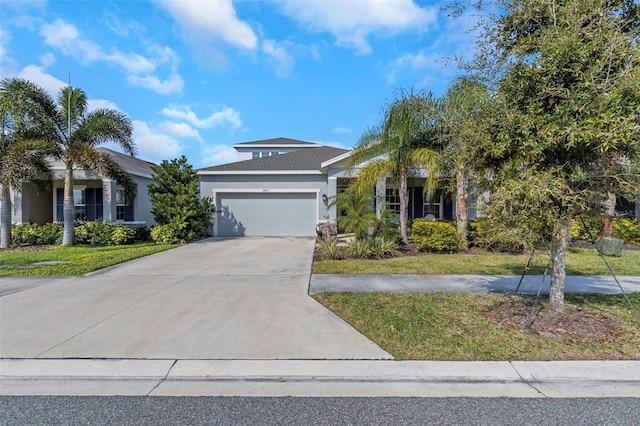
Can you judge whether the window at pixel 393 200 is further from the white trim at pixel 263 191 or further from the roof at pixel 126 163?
the roof at pixel 126 163

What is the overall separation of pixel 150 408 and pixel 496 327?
442 cm

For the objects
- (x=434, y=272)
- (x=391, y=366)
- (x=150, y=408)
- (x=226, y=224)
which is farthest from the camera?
(x=226, y=224)

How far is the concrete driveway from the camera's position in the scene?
4117 mm

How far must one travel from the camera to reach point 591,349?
402cm

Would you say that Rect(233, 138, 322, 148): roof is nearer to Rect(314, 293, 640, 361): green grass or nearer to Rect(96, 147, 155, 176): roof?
Rect(96, 147, 155, 176): roof

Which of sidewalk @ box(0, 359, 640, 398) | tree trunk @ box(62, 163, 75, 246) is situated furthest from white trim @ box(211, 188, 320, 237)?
sidewalk @ box(0, 359, 640, 398)

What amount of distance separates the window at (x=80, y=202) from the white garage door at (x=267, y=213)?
23.4ft

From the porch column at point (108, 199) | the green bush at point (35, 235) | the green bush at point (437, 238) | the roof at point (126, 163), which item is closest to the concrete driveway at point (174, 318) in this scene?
the green bush at point (437, 238)

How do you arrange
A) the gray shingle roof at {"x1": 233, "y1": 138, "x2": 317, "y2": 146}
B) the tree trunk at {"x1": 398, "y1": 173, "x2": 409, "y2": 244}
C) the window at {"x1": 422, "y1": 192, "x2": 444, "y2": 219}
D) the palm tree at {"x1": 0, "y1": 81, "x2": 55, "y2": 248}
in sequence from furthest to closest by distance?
the gray shingle roof at {"x1": 233, "y1": 138, "x2": 317, "y2": 146}
the window at {"x1": 422, "y1": 192, "x2": 444, "y2": 219}
the tree trunk at {"x1": 398, "y1": 173, "x2": 409, "y2": 244}
the palm tree at {"x1": 0, "y1": 81, "x2": 55, "y2": 248}

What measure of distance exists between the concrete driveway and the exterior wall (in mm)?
8974

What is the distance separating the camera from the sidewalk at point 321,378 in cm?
330

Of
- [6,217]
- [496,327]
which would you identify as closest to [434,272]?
[496,327]

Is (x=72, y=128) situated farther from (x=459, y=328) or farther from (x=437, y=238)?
(x=459, y=328)

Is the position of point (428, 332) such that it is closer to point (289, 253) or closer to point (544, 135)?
point (544, 135)
